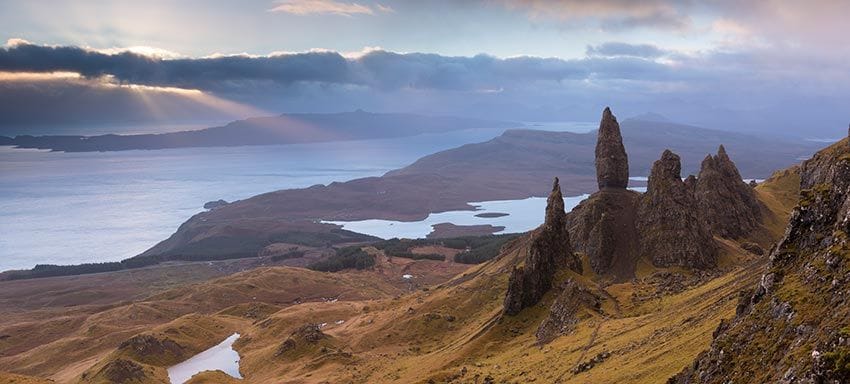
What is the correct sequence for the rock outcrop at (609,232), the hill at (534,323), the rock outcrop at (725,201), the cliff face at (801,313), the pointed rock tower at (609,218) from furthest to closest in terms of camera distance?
the rock outcrop at (725,201) < the pointed rock tower at (609,218) < the rock outcrop at (609,232) < the hill at (534,323) < the cliff face at (801,313)

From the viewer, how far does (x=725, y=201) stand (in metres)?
132

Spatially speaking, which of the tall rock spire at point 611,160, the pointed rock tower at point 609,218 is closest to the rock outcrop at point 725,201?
the pointed rock tower at point 609,218

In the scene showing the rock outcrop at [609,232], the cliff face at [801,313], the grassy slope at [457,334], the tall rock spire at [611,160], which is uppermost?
the tall rock spire at [611,160]

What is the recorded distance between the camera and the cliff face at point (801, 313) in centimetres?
2711

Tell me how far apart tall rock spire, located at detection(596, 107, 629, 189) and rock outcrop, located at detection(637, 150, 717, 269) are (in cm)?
876

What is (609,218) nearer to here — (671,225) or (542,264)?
(671,225)

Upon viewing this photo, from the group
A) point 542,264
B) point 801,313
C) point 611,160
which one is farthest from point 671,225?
point 801,313

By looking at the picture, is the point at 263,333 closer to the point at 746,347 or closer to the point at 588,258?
the point at 588,258

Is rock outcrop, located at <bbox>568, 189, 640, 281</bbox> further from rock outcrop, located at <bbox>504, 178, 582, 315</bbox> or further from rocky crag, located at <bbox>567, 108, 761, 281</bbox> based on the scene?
rock outcrop, located at <bbox>504, 178, 582, 315</bbox>

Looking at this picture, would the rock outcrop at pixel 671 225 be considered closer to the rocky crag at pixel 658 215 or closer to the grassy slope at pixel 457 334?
Answer: the rocky crag at pixel 658 215

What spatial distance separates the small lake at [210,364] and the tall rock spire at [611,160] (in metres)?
85.5

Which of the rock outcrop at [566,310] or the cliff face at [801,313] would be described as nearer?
the cliff face at [801,313]

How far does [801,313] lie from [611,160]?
100483mm

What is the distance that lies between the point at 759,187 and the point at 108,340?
6961 inches
